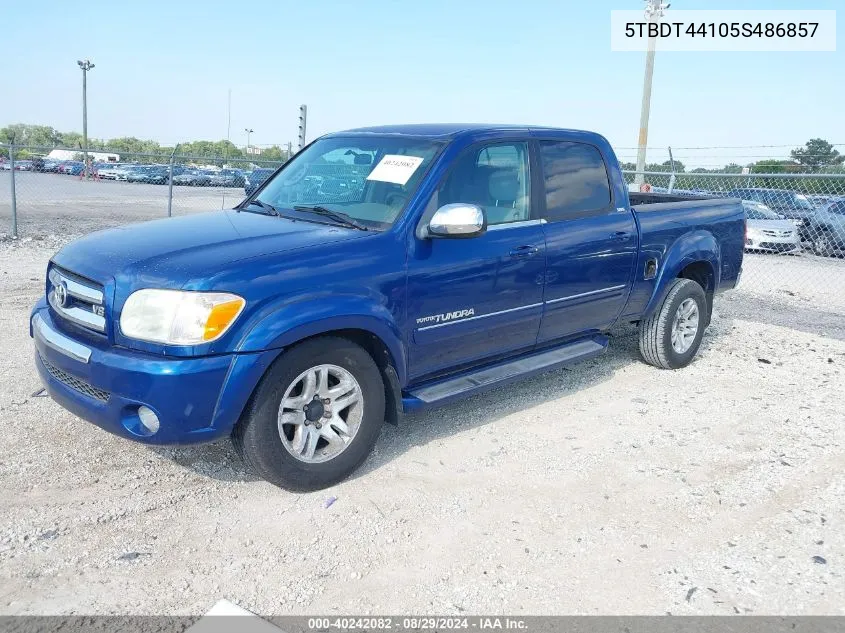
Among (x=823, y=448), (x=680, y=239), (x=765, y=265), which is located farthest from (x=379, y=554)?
(x=765, y=265)

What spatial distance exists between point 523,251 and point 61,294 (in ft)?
8.49

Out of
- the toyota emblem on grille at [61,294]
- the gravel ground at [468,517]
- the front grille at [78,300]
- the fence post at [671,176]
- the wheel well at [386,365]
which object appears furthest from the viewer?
the fence post at [671,176]

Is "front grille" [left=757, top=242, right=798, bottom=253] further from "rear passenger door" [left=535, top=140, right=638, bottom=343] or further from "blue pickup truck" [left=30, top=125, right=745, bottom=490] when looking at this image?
"rear passenger door" [left=535, top=140, right=638, bottom=343]

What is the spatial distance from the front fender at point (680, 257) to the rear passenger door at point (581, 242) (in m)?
0.45

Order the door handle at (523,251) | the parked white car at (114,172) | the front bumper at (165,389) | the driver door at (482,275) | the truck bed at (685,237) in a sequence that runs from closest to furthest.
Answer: the front bumper at (165,389) < the driver door at (482,275) < the door handle at (523,251) < the truck bed at (685,237) < the parked white car at (114,172)

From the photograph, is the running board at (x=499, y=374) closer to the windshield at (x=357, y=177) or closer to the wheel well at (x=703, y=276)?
the windshield at (x=357, y=177)

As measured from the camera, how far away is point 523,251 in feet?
14.5

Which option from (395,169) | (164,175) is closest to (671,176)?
(395,169)

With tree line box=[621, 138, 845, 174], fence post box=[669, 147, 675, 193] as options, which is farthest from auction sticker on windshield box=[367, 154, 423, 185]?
fence post box=[669, 147, 675, 193]

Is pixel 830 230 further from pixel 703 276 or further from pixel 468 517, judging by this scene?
Answer: pixel 468 517

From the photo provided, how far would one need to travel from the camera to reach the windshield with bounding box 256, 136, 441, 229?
4098 millimetres

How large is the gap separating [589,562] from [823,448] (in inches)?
89.6

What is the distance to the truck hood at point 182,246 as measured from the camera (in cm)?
332

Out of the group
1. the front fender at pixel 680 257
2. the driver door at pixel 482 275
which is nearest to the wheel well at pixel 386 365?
the driver door at pixel 482 275
